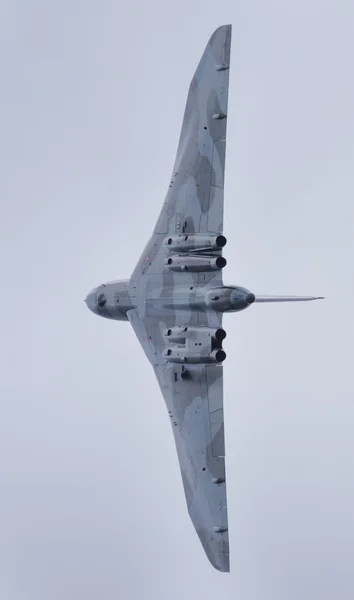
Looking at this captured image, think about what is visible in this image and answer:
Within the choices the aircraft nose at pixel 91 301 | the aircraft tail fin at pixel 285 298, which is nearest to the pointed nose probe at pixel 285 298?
the aircraft tail fin at pixel 285 298

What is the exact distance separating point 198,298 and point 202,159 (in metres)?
8.58

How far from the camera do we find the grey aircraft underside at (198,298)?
269ft

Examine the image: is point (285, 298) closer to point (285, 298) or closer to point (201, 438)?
point (285, 298)

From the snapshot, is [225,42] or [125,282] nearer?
[225,42]

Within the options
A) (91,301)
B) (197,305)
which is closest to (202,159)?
(197,305)

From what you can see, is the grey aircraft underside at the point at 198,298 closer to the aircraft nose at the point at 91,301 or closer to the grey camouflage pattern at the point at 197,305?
the grey camouflage pattern at the point at 197,305

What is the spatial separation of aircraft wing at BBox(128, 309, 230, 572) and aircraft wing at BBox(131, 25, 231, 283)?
5901mm

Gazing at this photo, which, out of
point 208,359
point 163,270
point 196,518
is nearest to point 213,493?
point 196,518

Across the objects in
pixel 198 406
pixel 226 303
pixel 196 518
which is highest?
pixel 226 303

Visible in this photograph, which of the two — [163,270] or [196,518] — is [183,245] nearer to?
[163,270]

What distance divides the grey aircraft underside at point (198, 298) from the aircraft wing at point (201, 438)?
60 millimetres

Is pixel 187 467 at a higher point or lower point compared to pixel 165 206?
lower

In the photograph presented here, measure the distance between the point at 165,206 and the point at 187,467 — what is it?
16192 millimetres

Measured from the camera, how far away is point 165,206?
8588 centimetres
